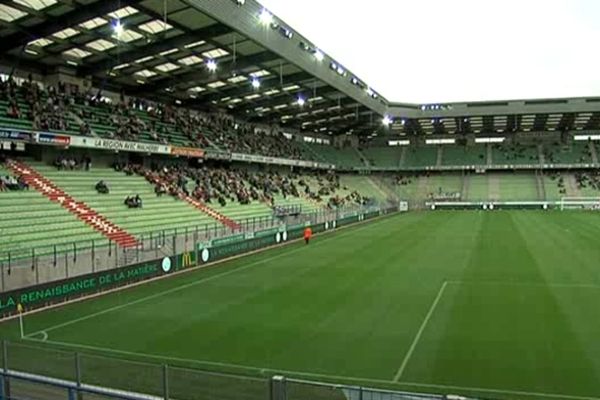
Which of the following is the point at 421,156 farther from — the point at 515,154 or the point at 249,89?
the point at 249,89

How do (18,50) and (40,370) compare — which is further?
(18,50)

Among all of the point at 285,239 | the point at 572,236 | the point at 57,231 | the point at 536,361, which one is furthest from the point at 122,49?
the point at 572,236

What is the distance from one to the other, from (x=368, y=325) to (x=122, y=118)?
27.5 meters

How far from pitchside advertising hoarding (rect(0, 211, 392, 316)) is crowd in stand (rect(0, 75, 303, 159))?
402 inches

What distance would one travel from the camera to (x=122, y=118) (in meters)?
36.6

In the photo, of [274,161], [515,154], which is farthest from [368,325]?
[515,154]

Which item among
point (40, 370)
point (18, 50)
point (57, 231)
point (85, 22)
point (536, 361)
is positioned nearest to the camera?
point (40, 370)

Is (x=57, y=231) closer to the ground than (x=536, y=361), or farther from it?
farther from it

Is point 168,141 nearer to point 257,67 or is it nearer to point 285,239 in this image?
point 257,67

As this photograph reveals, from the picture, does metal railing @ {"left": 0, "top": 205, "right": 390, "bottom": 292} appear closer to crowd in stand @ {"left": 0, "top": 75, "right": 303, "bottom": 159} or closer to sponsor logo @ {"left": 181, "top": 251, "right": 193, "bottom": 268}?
sponsor logo @ {"left": 181, "top": 251, "right": 193, "bottom": 268}

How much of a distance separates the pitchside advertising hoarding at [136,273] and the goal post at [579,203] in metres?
49.7

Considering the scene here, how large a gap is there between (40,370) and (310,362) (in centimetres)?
516

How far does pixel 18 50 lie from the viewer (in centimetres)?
2998

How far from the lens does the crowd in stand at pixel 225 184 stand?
1432 inches
